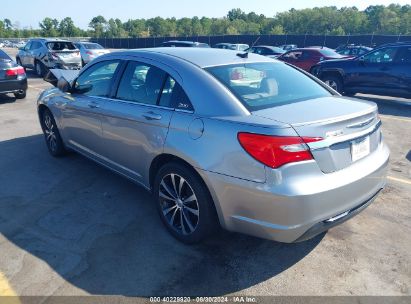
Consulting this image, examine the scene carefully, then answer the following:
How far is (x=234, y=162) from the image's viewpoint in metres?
2.60

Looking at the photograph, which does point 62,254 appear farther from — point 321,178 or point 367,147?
point 367,147

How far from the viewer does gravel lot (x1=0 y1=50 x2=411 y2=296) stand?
8.89 feet

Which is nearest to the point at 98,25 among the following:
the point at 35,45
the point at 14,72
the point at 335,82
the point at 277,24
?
the point at 277,24

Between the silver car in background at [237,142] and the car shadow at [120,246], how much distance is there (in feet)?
0.91

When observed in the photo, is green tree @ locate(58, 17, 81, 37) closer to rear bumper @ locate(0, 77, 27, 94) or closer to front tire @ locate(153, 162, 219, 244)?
rear bumper @ locate(0, 77, 27, 94)

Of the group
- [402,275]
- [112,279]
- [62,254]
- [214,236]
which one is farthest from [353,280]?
[62,254]

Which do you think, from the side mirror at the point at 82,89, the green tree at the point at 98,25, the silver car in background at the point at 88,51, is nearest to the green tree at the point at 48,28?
the green tree at the point at 98,25

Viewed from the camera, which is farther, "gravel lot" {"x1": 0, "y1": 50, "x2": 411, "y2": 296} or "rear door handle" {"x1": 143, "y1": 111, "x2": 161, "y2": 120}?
"rear door handle" {"x1": 143, "y1": 111, "x2": 161, "y2": 120}

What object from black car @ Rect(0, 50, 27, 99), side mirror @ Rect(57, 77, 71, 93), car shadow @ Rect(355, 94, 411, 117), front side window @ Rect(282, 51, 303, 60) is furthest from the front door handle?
front side window @ Rect(282, 51, 303, 60)

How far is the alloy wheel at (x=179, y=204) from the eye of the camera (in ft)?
10.1

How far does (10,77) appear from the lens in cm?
958

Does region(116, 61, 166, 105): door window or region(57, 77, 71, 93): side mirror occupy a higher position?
region(116, 61, 166, 105): door window

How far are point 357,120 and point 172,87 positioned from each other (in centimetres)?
160

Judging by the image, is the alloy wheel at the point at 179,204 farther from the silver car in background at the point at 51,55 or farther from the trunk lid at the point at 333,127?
the silver car in background at the point at 51,55
